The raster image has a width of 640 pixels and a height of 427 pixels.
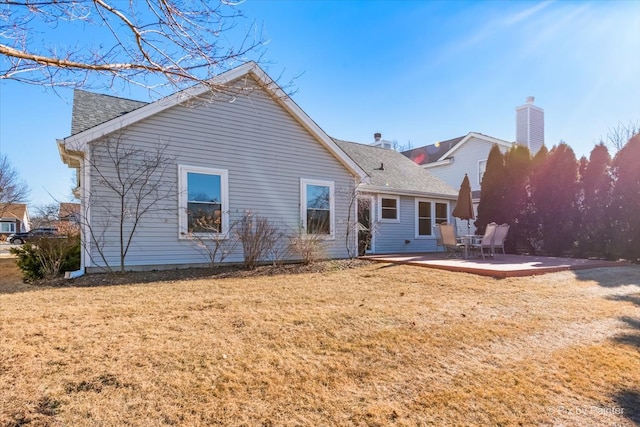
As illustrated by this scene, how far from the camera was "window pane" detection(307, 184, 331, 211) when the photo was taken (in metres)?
10.7

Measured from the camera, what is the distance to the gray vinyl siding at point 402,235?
13586 mm

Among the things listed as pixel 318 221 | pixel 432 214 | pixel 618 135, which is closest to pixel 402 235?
pixel 432 214

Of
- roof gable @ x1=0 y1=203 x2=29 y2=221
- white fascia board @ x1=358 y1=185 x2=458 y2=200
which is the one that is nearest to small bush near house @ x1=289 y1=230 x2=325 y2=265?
white fascia board @ x1=358 y1=185 x2=458 y2=200

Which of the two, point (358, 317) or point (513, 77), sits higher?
point (513, 77)

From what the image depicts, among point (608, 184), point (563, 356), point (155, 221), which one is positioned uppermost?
point (608, 184)

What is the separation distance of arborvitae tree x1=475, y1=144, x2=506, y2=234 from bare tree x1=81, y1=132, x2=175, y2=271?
12.8 meters

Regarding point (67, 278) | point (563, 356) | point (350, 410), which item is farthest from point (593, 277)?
point (67, 278)

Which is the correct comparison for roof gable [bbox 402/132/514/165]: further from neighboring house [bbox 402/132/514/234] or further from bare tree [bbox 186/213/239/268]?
bare tree [bbox 186/213/239/268]

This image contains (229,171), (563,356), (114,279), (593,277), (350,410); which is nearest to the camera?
(350,410)

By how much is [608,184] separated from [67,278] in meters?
16.6

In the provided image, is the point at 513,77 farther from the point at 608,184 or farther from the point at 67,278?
the point at 67,278

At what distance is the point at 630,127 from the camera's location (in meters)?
16.0

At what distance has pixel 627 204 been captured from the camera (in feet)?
39.5

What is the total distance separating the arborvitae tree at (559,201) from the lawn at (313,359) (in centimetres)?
844
